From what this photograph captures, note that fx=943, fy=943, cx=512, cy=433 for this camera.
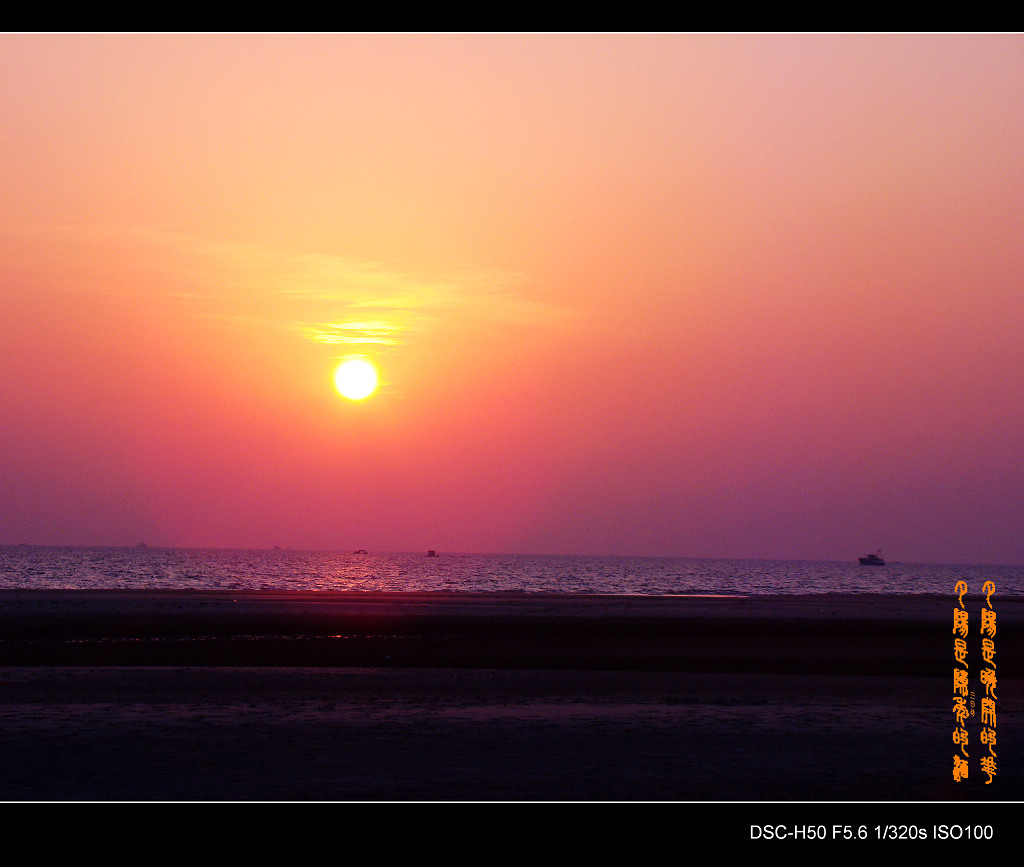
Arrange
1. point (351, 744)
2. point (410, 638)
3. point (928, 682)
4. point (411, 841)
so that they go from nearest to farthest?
point (411, 841) → point (351, 744) → point (928, 682) → point (410, 638)

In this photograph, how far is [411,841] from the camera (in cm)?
970

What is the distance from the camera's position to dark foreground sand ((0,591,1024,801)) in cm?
1231

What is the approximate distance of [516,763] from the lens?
13422 millimetres

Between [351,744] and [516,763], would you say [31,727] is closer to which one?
[351,744]

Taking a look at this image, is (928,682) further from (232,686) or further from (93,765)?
(93,765)

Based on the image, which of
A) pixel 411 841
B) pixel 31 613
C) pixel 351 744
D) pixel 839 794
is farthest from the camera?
pixel 31 613

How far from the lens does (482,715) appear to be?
17.5m

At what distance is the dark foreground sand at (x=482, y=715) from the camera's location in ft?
40.4

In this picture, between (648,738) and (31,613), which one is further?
(31,613)

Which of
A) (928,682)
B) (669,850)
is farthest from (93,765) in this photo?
(928,682)

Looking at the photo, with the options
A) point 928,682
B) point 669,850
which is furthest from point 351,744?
point 928,682
